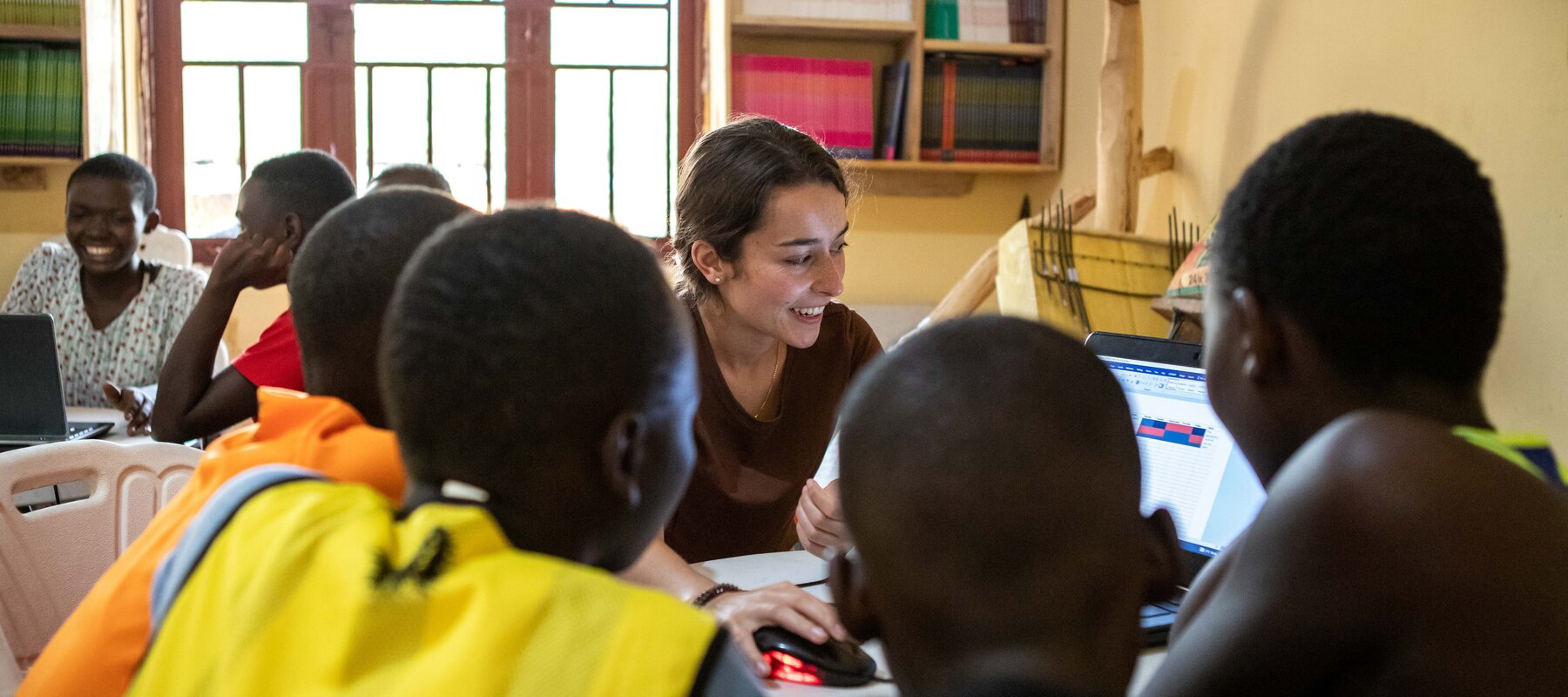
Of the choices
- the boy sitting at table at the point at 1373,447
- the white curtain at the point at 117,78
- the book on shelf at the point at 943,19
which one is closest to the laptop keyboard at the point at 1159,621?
the boy sitting at table at the point at 1373,447

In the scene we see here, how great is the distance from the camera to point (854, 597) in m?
0.73

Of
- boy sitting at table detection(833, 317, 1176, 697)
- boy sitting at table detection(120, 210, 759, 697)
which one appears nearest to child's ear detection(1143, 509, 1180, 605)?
boy sitting at table detection(833, 317, 1176, 697)

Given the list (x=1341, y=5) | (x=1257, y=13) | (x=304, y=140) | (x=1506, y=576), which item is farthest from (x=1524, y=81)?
(x=304, y=140)

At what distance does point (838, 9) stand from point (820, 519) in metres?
2.62

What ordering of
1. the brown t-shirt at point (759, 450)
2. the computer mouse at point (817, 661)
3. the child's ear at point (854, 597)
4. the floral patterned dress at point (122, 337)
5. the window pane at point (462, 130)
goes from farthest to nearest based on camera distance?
the window pane at point (462, 130) < the floral patterned dress at point (122, 337) < the brown t-shirt at point (759, 450) < the computer mouse at point (817, 661) < the child's ear at point (854, 597)

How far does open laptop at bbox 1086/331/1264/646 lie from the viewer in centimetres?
128

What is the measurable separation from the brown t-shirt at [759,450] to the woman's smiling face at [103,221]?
196 centimetres

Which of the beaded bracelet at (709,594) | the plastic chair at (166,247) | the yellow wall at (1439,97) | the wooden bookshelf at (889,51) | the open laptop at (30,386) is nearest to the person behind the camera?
the beaded bracelet at (709,594)

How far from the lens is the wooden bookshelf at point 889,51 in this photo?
3717 mm

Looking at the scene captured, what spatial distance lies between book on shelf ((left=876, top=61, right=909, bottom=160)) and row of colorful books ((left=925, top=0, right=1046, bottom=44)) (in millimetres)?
156

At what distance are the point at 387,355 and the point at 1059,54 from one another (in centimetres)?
344

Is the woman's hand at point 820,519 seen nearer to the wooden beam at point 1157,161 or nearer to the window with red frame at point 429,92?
the wooden beam at point 1157,161

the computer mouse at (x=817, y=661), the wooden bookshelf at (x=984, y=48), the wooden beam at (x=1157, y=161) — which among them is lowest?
the computer mouse at (x=817, y=661)

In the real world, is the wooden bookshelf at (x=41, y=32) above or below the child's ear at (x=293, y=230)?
above
